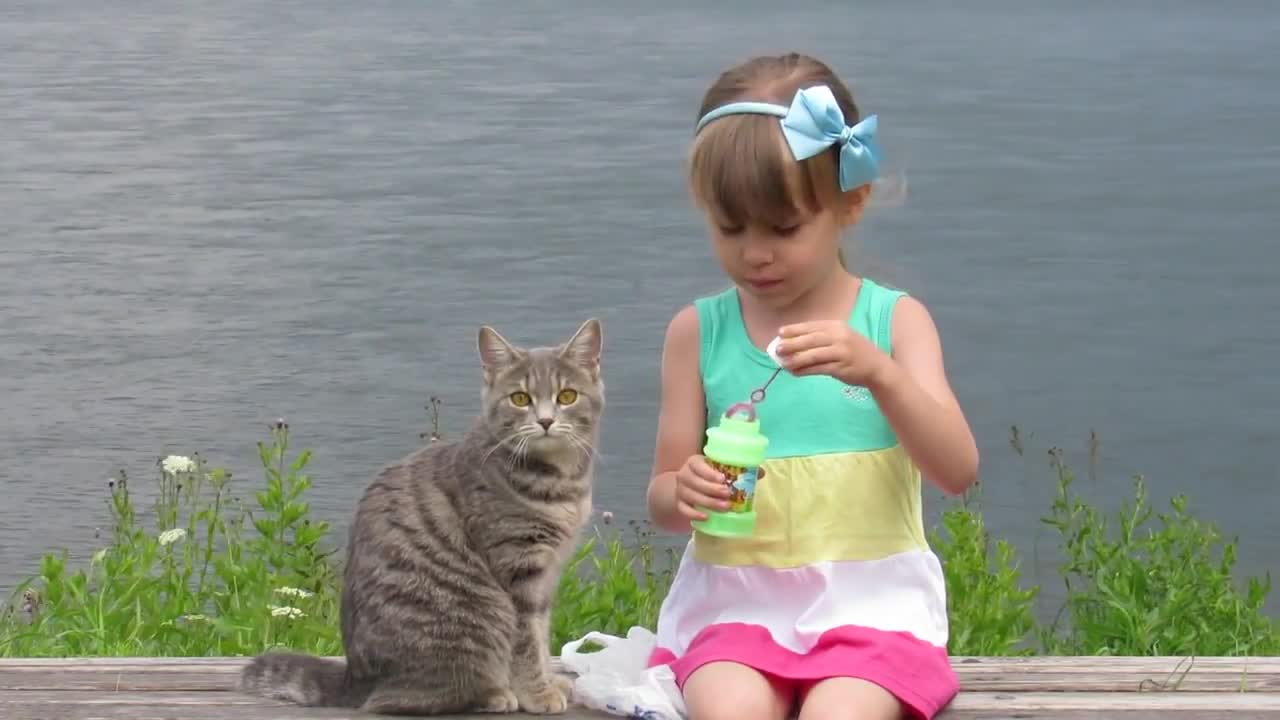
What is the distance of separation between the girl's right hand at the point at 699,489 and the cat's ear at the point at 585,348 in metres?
0.58

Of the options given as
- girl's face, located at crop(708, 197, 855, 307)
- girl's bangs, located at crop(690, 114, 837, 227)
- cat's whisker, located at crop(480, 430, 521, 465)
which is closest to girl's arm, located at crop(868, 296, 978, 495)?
girl's face, located at crop(708, 197, 855, 307)

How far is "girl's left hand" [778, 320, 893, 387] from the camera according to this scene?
3404 millimetres

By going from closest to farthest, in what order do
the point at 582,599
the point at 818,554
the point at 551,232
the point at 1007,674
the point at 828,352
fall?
the point at 828,352
the point at 818,554
the point at 1007,674
the point at 582,599
the point at 551,232

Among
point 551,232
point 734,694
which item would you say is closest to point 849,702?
point 734,694

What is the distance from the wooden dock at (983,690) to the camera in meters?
3.72

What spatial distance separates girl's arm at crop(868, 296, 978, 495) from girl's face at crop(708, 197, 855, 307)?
238mm

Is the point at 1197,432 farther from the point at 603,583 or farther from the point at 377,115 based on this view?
the point at 377,115

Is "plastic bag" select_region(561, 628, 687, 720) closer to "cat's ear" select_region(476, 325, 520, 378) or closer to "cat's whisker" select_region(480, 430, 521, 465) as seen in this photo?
"cat's whisker" select_region(480, 430, 521, 465)

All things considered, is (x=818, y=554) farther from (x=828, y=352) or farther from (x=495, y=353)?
(x=495, y=353)

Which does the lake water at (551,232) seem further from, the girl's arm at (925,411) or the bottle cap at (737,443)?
the bottle cap at (737,443)

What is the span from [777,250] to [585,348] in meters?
0.60

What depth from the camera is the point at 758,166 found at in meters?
3.62

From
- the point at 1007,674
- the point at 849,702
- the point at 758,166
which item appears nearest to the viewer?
the point at 849,702

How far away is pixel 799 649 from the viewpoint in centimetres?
368
